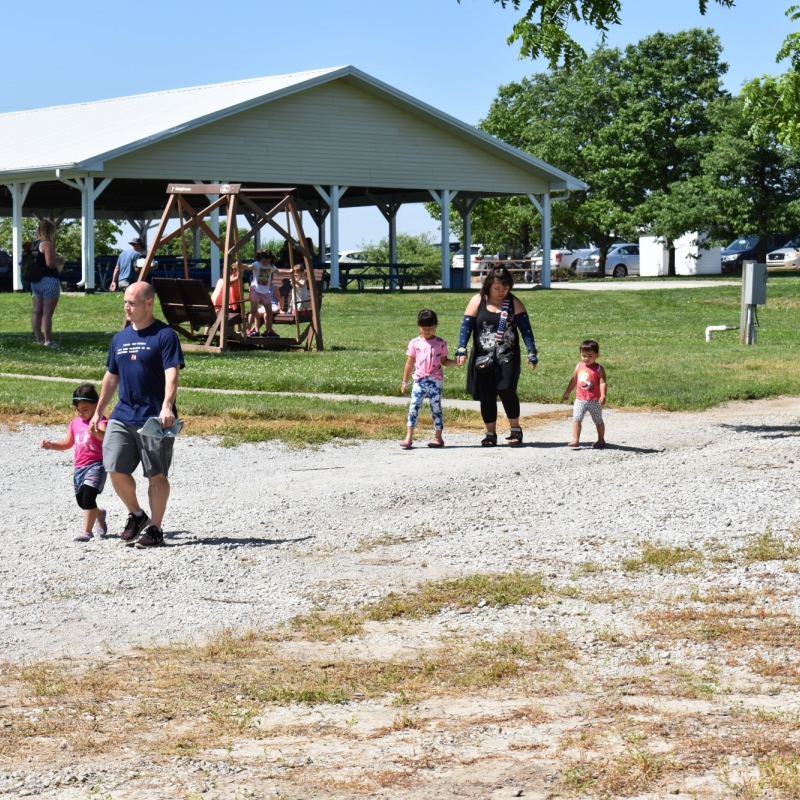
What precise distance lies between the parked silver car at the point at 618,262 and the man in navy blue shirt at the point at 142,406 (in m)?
53.0

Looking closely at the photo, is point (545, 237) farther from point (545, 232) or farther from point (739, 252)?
point (739, 252)

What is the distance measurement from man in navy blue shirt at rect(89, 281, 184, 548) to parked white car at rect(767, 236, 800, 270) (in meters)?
52.5

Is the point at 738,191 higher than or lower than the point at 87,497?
higher

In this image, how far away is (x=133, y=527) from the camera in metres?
7.87

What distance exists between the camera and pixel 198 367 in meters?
17.4

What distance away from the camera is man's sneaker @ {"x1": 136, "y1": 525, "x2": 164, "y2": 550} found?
7.64 metres

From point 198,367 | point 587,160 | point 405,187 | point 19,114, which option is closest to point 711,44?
point 587,160

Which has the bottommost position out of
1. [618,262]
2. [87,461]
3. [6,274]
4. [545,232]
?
[87,461]

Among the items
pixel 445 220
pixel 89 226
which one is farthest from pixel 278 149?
pixel 89 226

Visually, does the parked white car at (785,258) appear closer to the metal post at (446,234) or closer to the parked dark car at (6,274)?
the metal post at (446,234)

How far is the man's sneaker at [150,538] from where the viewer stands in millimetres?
7637

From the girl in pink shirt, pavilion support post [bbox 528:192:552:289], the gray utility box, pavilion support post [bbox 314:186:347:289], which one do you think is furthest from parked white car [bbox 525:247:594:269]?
the girl in pink shirt

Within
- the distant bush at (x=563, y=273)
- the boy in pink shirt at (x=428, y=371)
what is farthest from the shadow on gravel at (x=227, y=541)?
the distant bush at (x=563, y=273)

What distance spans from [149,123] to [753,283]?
65.2 ft
